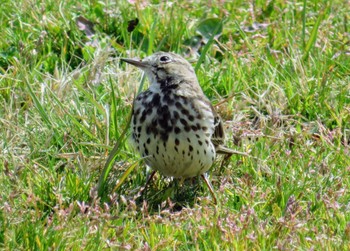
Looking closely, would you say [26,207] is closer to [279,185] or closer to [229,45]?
[279,185]

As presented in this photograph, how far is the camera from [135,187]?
237 inches

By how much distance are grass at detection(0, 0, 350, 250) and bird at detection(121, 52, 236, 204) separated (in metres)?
0.18

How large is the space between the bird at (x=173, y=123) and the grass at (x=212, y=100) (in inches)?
7.1

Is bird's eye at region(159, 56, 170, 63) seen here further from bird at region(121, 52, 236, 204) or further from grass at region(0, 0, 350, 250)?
grass at region(0, 0, 350, 250)

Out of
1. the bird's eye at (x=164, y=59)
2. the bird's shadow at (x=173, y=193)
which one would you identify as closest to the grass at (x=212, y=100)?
the bird's shadow at (x=173, y=193)

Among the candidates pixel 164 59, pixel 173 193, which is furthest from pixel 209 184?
pixel 164 59

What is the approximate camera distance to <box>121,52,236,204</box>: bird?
5762 millimetres

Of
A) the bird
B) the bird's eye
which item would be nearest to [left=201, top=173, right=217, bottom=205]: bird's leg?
the bird

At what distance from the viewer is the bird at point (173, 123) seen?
576 cm

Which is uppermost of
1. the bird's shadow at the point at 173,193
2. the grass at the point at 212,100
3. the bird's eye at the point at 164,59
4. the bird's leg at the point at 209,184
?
the bird's eye at the point at 164,59

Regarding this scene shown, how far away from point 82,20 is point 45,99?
1205mm

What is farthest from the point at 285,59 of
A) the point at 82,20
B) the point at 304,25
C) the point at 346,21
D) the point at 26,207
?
the point at 26,207

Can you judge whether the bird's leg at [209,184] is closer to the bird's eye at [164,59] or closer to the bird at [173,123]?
the bird at [173,123]

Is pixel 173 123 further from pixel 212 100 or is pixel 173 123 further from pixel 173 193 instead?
pixel 212 100
